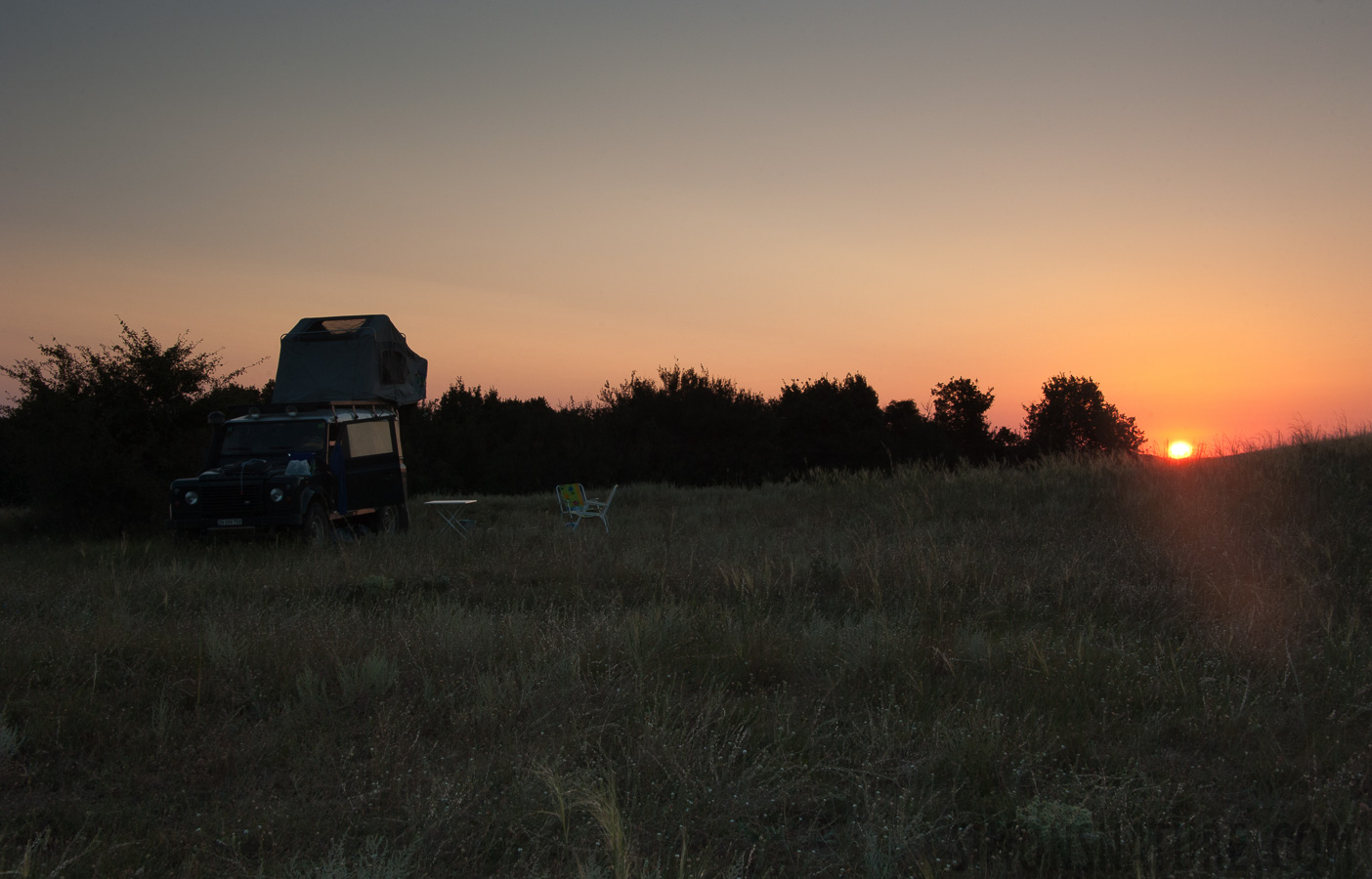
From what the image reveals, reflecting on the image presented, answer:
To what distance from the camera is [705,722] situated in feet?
13.3

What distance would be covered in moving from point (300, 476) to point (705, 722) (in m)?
9.60

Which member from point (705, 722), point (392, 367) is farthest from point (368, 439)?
point (705, 722)

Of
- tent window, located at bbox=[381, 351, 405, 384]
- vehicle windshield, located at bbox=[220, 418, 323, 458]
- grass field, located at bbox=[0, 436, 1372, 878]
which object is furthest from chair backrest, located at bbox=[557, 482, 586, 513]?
grass field, located at bbox=[0, 436, 1372, 878]

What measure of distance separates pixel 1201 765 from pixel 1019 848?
48.4 inches

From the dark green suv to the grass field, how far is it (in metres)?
2.94

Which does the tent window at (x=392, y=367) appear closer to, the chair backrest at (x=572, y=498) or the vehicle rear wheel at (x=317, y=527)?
the vehicle rear wheel at (x=317, y=527)

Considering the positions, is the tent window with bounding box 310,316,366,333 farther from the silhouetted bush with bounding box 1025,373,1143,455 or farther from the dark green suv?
the silhouetted bush with bounding box 1025,373,1143,455

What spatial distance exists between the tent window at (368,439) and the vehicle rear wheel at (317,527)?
1.27m

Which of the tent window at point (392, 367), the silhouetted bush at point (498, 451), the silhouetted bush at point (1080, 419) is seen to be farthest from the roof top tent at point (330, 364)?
the silhouetted bush at point (1080, 419)

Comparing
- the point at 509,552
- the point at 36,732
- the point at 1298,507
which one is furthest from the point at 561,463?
the point at 36,732

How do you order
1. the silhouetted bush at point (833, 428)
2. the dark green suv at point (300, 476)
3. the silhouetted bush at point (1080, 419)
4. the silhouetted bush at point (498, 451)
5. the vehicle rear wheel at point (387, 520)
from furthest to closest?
the silhouetted bush at point (1080, 419) → the silhouetted bush at point (833, 428) → the silhouetted bush at point (498, 451) → the vehicle rear wheel at point (387, 520) → the dark green suv at point (300, 476)

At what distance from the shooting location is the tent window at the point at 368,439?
43.8 feet

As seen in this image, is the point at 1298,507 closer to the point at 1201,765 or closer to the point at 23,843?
the point at 1201,765

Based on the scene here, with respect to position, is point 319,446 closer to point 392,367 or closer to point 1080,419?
point 392,367
